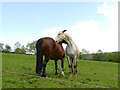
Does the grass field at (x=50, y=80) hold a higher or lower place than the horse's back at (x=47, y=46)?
lower

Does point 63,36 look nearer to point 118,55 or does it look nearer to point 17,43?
point 118,55

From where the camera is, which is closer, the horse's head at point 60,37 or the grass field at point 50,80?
the grass field at point 50,80

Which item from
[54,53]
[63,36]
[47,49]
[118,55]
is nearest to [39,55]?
[47,49]

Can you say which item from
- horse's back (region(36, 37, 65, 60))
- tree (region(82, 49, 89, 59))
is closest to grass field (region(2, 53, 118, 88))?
horse's back (region(36, 37, 65, 60))

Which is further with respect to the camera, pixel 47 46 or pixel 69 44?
pixel 69 44

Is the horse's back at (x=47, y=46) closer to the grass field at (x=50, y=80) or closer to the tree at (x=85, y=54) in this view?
the grass field at (x=50, y=80)

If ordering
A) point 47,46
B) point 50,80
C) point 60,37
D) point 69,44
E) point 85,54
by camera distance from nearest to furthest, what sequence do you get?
point 50,80, point 47,46, point 60,37, point 69,44, point 85,54

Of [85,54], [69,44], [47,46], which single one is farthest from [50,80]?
[85,54]

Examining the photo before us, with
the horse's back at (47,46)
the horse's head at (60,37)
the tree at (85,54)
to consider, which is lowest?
the tree at (85,54)

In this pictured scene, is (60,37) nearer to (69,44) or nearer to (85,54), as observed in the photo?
(69,44)

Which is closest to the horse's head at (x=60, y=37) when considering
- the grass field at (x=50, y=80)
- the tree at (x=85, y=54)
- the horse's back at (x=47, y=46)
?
the horse's back at (x=47, y=46)

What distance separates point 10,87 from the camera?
17.9 ft

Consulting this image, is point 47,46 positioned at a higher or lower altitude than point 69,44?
lower

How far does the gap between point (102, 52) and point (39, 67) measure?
8493 centimetres
